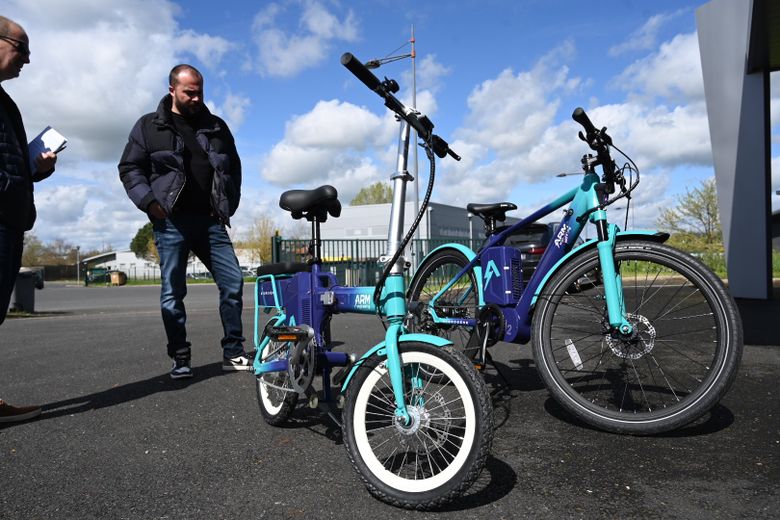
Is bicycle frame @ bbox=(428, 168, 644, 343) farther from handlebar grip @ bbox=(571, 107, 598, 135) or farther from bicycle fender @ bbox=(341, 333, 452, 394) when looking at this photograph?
bicycle fender @ bbox=(341, 333, 452, 394)

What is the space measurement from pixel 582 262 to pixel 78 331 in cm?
728

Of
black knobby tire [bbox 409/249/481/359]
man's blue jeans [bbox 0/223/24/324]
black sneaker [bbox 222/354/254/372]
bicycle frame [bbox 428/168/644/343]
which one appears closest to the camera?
bicycle frame [bbox 428/168/644/343]

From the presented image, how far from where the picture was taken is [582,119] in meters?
3.16

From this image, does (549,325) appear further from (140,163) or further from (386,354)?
(140,163)

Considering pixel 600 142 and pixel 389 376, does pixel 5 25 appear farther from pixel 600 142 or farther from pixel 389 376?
pixel 600 142

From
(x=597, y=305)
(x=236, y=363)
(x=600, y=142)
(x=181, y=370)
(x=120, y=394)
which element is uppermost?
(x=600, y=142)

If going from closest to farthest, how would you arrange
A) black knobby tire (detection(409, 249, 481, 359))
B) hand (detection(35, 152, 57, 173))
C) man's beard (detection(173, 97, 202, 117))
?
hand (detection(35, 152, 57, 173))
black knobby tire (detection(409, 249, 481, 359))
man's beard (detection(173, 97, 202, 117))

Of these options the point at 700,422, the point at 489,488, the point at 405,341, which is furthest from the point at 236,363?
the point at 700,422

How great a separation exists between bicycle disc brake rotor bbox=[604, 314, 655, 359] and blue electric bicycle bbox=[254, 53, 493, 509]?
1.06 metres

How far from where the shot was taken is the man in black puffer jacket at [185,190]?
389 cm

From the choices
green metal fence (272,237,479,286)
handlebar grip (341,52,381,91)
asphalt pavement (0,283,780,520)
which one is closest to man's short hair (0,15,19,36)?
handlebar grip (341,52,381,91)

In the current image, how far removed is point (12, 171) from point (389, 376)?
8.17 feet

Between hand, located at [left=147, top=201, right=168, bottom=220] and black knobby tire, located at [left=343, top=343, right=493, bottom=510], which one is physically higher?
hand, located at [left=147, top=201, right=168, bottom=220]

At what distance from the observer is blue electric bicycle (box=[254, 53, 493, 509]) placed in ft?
6.58
